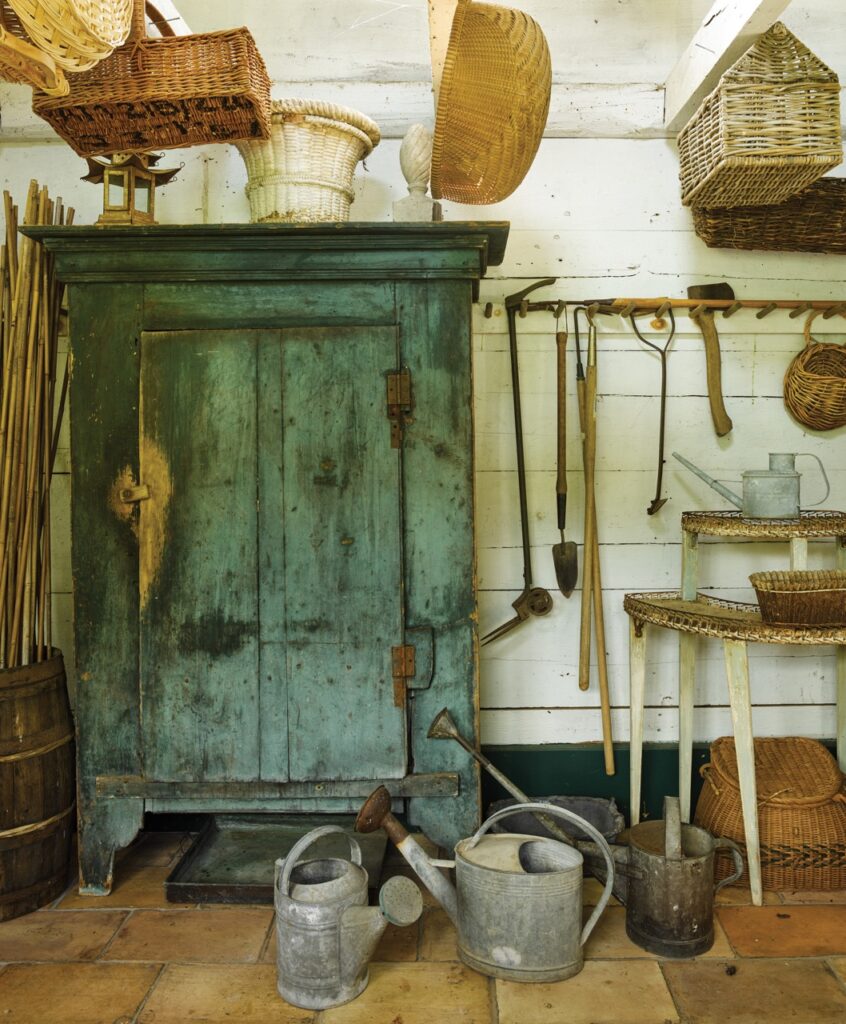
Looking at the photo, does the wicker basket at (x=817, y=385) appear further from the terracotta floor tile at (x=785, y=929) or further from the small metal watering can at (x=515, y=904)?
the small metal watering can at (x=515, y=904)

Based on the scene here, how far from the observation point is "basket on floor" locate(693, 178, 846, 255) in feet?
9.48

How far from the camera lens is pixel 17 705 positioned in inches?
94.2

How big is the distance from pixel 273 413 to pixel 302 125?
2.75 ft

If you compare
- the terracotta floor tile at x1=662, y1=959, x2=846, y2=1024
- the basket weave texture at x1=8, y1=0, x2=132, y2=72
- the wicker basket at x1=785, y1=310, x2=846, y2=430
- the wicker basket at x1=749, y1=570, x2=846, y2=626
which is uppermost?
the basket weave texture at x1=8, y1=0, x2=132, y2=72

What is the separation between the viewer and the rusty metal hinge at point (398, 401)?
2395 millimetres

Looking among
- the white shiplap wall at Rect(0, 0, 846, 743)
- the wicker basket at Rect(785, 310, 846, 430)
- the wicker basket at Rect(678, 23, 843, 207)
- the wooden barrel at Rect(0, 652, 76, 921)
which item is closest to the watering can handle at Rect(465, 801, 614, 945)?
the white shiplap wall at Rect(0, 0, 846, 743)

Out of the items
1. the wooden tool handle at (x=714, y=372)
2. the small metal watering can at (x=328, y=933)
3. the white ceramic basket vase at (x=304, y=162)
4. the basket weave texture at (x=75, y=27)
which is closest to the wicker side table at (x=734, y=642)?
the wooden tool handle at (x=714, y=372)

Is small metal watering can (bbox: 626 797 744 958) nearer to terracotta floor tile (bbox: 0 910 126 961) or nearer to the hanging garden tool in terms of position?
the hanging garden tool

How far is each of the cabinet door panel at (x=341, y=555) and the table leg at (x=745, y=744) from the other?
0.95 meters

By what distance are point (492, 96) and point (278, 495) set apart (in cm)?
125

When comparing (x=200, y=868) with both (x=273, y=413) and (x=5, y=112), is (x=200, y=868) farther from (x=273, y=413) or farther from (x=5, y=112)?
(x=5, y=112)

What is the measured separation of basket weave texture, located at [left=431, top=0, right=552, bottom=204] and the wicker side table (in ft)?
4.53

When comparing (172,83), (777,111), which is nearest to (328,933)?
(172,83)

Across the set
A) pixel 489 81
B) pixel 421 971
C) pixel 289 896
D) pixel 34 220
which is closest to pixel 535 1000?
pixel 421 971
